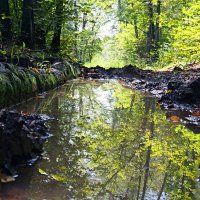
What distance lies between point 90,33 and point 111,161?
28246 millimetres

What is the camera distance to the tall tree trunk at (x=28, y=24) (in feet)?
36.7

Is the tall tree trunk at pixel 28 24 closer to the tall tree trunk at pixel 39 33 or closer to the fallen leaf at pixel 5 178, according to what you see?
the tall tree trunk at pixel 39 33

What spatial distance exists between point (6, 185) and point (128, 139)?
6.47ft

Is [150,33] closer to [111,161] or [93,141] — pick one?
[93,141]

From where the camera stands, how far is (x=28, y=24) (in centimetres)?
1150

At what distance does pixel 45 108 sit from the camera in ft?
19.4

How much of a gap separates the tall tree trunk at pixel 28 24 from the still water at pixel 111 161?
640cm

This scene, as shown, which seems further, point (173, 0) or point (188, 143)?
point (173, 0)

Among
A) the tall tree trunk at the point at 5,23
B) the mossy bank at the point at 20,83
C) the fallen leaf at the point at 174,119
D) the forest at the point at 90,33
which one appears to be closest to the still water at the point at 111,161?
the fallen leaf at the point at 174,119

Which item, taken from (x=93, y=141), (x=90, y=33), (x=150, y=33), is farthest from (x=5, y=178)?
(x=90, y=33)

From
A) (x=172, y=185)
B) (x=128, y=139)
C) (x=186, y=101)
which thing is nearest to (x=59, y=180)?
(x=172, y=185)

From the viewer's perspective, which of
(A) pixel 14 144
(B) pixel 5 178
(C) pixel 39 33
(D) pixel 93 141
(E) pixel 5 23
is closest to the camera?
(B) pixel 5 178

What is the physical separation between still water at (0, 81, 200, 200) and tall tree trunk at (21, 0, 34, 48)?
21.0 feet

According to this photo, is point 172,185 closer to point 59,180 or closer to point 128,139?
point 59,180
